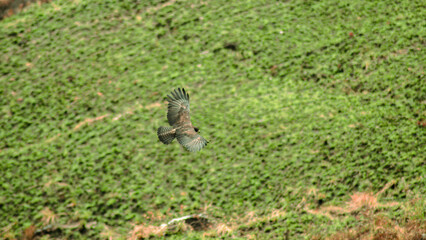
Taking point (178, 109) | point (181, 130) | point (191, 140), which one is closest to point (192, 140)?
point (191, 140)

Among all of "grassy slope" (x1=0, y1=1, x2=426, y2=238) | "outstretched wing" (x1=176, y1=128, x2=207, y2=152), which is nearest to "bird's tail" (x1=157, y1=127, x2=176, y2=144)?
"outstretched wing" (x1=176, y1=128, x2=207, y2=152)

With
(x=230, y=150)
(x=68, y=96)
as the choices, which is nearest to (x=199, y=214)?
(x=230, y=150)

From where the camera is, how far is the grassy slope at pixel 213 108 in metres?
9.32

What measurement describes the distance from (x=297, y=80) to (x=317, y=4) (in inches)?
128

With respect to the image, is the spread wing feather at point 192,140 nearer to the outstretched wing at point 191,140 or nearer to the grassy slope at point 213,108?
the outstretched wing at point 191,140

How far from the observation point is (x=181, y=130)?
639 cm

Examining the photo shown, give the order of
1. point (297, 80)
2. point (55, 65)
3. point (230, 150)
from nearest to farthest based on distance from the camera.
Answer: point (230, 150) → point (297, 80) → point (55, 65)

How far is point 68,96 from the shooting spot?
11445 millimetres

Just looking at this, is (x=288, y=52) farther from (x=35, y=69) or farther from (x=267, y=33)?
(x=35, y=69)

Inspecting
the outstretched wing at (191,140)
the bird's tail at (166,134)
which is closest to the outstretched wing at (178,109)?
the bird's tail at (166,134)

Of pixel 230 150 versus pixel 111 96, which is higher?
pixel 111 96

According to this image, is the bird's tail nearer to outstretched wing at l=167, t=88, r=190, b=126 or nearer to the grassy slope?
outstretched wing at l=167, t=88, r=190, b=126

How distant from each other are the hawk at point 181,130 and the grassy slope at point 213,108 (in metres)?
3.28

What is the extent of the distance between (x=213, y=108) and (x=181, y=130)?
15.1 ft
